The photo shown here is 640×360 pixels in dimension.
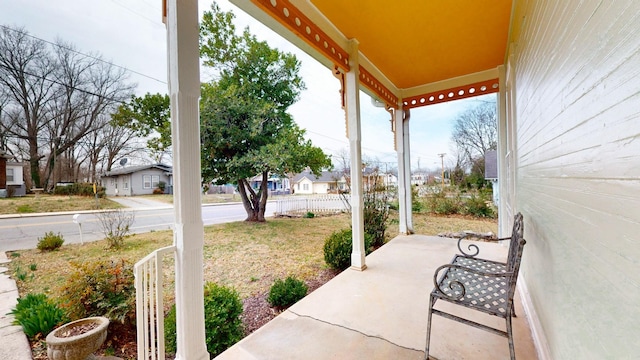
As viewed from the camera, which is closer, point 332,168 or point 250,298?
point 250,298

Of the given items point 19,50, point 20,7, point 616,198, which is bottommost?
point 616,198

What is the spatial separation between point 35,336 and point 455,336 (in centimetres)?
297

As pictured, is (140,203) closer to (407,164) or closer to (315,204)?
(407,164)

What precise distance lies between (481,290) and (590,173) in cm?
124

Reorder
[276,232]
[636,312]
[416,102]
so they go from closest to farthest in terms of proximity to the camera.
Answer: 1. [636,312]
2. [416,102]
3. [276,232]

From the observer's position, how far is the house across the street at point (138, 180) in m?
1.94

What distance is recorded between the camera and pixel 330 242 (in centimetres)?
361

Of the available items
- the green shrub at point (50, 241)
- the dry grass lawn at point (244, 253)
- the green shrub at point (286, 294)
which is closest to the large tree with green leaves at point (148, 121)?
the green shrub at point (50, 241)

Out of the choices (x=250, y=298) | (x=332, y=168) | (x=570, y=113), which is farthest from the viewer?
(x=332, y=168)

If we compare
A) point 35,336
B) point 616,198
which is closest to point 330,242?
point 35,336

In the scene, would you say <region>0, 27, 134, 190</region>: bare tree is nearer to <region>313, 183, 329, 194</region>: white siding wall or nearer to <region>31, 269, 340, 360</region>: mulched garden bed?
<region>31, 269, 340, 360</region>: mulched garden bed

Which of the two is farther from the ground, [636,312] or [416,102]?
[416,102]

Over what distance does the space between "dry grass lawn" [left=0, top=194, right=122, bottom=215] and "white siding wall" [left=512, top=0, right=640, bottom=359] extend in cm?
276

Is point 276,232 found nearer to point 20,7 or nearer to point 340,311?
point 340,311
